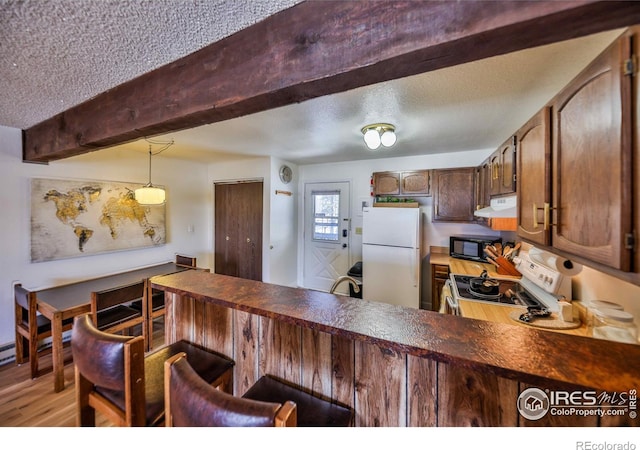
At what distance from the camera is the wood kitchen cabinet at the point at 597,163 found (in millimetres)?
734

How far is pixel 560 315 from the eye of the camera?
145 cm

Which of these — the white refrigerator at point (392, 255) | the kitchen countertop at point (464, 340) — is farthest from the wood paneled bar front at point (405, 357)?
the white refrigerator at point (392, 255)

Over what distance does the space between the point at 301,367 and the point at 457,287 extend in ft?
5.35

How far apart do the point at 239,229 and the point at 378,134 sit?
2.88 metres

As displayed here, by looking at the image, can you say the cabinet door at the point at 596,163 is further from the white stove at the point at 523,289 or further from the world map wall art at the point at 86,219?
the world map wall art at the point at 86,219

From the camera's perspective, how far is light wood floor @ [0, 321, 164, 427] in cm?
168

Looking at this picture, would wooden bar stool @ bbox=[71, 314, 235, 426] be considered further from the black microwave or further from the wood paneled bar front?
the black microwave

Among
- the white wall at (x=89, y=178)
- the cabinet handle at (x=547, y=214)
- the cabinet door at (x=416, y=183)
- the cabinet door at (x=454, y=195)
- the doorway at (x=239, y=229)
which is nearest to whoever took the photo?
the cabinet handle at (x=547, y=214)

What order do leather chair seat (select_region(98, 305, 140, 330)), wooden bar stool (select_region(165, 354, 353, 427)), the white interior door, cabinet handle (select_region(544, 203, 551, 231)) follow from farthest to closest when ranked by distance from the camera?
the white interior door, leather chair seat (select_region(98, 305, 140, 330)), cabinet handle (select_region(544, 203, 551, 231)), wooden bar stool (select_region(165, 354, 353, 427))

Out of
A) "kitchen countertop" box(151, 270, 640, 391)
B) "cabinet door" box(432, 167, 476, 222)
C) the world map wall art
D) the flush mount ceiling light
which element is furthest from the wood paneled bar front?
"cabinet door" box(432, 167, 476, 222)

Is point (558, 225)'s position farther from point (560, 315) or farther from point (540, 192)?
point (560, 315)

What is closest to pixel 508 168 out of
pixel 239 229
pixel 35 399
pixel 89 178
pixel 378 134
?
pixel 378 134

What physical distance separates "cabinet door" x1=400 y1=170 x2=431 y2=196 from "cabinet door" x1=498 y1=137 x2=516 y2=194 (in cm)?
113

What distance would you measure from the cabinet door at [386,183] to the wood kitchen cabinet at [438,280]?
3.81 ft
